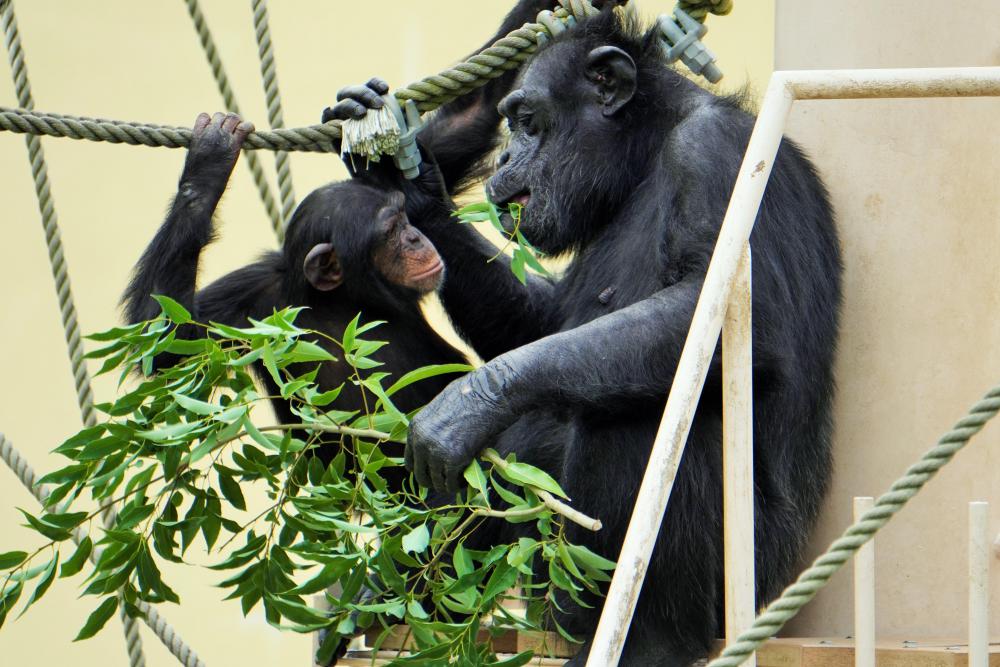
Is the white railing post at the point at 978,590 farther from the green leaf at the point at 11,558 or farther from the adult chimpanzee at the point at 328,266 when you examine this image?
the adult chimpanzee at the point at 328,266

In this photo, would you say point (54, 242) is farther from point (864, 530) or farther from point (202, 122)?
point (864, 530)

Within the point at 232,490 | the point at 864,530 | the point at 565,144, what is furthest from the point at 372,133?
→ the point at 864,530

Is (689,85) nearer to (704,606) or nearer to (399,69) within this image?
(704,606)

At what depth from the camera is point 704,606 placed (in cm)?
278

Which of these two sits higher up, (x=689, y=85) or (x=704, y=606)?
(x=689, y=85)

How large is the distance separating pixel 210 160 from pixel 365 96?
0.46 metres

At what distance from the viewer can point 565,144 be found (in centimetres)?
336

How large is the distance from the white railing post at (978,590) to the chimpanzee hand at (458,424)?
3.02 ft

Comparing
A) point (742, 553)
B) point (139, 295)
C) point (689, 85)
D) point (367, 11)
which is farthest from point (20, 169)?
point (742, 553)

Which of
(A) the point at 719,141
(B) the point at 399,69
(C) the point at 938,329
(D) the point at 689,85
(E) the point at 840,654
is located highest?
(B) the point at 399,69

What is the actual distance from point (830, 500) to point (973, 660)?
A: 1023 mm

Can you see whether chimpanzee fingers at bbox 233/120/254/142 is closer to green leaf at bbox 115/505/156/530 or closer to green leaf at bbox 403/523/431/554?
green leaf at bbox 115/505/156/530

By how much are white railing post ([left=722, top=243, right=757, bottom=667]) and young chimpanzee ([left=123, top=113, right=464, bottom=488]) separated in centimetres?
165

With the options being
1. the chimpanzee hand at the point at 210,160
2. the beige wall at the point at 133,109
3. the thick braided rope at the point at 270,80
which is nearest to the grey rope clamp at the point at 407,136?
the chimpanzee hand at the point at 210,160
